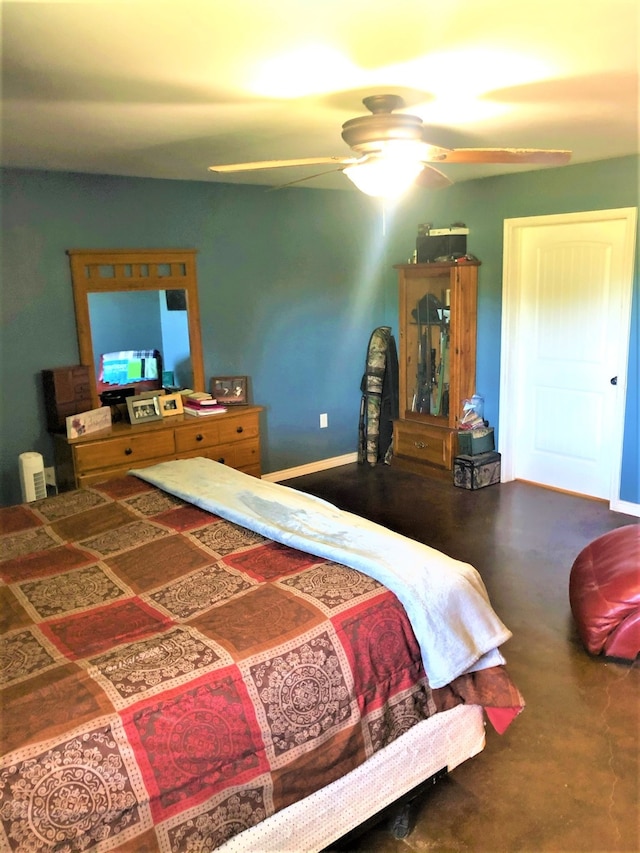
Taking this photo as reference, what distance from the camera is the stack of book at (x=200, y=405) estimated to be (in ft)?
14.8

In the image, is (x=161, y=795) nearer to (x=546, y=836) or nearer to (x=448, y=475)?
(x=546, y=836)

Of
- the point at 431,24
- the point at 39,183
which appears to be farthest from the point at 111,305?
the point at 431,24

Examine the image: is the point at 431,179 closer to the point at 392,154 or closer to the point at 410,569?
the point at 392,154

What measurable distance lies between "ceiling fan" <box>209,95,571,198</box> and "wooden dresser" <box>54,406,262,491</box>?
7.19 feet

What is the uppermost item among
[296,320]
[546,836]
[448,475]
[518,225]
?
[518,225]

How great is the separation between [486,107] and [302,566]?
1.92 m

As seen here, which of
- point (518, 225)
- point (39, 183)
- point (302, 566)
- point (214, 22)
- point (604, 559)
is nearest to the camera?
point (214, 22)

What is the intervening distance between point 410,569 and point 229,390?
3.03m

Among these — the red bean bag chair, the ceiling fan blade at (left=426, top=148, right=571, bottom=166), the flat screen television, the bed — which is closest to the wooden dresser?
the flat screen television

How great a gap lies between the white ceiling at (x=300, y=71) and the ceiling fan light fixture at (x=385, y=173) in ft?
0.83

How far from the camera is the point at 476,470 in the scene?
496cm

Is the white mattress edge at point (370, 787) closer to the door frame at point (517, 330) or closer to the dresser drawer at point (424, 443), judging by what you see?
the door frame at point (517, 330)

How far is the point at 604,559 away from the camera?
303 cm

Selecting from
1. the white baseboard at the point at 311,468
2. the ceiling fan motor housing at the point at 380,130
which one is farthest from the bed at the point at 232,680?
the white baseboard at the point at 311,468
